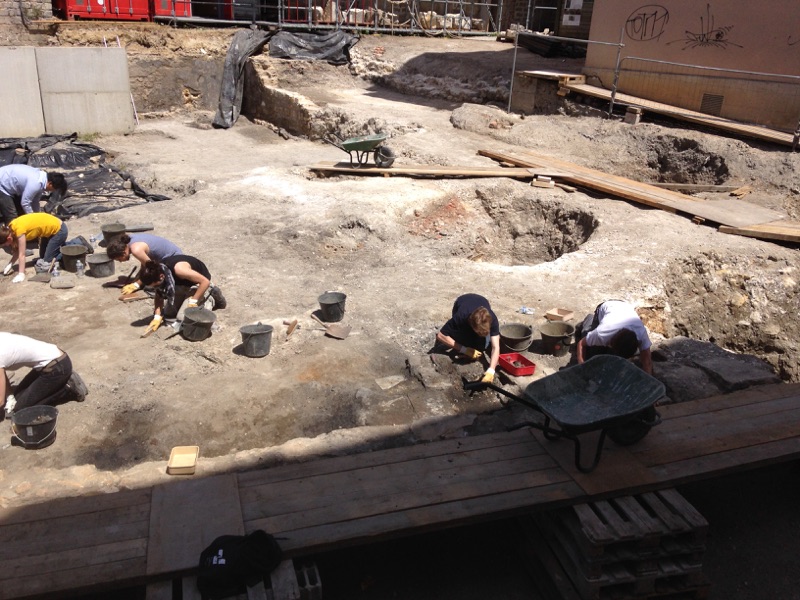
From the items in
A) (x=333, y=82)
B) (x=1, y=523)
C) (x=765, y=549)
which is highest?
(x=333, y=82)

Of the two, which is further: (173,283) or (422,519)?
(173,283)

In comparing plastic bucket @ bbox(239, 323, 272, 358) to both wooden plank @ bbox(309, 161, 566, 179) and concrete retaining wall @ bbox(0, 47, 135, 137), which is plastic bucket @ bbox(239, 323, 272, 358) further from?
concrete retaining wall @ bbox(0, 47, 135, 137)

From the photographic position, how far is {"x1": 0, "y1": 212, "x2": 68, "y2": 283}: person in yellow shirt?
837cm

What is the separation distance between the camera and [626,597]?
4.06m

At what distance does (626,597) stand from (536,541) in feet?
2.07

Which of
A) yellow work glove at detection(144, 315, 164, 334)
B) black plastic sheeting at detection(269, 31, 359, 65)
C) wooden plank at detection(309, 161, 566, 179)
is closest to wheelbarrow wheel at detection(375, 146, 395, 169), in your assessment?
wooden plank at detection(309, 161, 566, 179)

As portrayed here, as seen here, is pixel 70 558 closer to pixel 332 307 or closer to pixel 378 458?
pixel 378 458

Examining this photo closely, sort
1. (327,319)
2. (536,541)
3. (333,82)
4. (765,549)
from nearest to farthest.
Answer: (536,541) → (765,549) → (327,319) → (333,82)

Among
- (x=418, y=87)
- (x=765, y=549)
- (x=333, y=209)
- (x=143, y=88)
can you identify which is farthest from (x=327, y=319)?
(x=143, y=88)

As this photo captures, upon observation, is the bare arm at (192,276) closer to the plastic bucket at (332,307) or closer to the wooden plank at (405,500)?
the plastic bucket at (332,307)

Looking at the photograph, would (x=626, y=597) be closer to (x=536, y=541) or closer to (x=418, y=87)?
(x=536, y=541)

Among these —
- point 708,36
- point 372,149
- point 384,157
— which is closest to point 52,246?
point 372,149

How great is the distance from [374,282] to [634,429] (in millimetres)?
4327

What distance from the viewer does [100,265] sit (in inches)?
333
